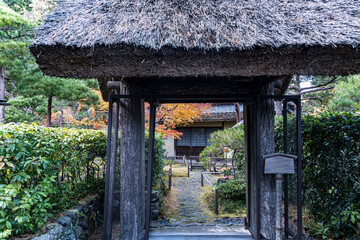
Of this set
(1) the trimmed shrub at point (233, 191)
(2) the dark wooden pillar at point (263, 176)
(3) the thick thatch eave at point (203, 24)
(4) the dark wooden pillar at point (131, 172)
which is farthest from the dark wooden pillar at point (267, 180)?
(1) the trimmed shrub at point (233, 191)

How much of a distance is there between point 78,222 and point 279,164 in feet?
9.63

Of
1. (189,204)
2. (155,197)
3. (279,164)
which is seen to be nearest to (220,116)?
(189,204)

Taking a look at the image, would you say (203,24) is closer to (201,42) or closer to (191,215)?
(201,42)

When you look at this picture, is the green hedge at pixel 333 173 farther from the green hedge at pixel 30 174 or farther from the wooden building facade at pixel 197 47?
the green hedge at pixel 30 174

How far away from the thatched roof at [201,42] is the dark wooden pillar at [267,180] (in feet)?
2.59

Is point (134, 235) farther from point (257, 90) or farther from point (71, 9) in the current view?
point (71, 9)

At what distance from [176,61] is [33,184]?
85.6 inches

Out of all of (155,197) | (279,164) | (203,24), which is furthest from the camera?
(155,197)

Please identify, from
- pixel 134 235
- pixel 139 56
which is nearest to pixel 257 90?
pixel 139 56

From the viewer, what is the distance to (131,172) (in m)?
3.09

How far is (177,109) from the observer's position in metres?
7.11

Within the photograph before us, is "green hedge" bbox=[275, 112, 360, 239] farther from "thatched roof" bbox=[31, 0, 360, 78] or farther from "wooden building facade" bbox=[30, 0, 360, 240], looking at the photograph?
"thatched roof" bbox=[31, 0, 360, 78]

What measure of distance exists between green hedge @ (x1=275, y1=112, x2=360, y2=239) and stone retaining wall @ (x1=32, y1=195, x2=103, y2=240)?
140 inches

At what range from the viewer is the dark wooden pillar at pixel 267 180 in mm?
2941
